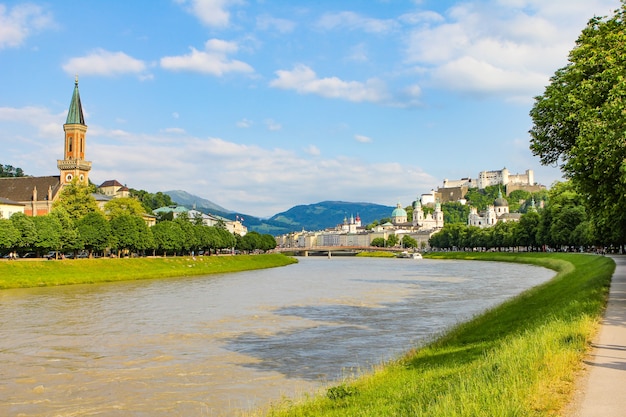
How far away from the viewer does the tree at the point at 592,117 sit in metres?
17.5

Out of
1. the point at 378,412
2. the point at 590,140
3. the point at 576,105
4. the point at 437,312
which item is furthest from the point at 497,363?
the point at 437,312

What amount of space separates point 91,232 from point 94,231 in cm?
49

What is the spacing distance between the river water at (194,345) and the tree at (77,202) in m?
41.2

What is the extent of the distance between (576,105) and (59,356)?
66.2 feet

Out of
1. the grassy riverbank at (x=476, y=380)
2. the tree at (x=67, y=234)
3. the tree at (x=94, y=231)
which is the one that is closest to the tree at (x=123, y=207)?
the tree at (x=94, y=231)

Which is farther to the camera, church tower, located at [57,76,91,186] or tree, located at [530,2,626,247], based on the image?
church tower, located at [57,76,91,186]

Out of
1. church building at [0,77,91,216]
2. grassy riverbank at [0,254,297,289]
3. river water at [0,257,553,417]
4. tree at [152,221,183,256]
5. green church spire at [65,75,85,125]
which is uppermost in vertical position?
green church spire at [65,75,85,125]

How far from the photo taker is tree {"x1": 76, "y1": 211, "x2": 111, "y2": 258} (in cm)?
7156

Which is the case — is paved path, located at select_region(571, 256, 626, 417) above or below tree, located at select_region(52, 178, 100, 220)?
below

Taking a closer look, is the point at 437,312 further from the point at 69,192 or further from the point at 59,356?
the point at 69,192

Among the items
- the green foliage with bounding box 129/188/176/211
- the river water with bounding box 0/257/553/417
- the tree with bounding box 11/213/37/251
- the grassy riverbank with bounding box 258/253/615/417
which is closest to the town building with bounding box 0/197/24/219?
A: the tree with bounding box 11/213/37/251

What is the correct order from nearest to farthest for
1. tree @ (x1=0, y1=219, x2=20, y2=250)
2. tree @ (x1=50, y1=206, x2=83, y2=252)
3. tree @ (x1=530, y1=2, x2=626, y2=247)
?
1. tree @ (x1=530, y1=2, x2=626, y2=247)
2. tree @ (x1=0, y1=219, x2=20, y2=250)
3. tree @ (x1=50, y1=206, x2=83, y2=252)

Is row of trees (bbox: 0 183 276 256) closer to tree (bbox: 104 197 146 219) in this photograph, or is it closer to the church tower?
tree (bbox: 104 197 146 219)

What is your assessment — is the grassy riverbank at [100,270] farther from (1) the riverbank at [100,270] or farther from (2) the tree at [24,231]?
(2) the tree at [24,231]
